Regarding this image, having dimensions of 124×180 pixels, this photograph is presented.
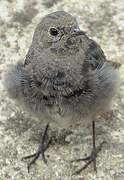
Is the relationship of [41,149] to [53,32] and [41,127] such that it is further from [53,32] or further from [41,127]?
[53,32]

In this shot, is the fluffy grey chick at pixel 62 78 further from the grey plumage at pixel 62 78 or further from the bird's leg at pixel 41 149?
the bird's leg at pixel 41 149

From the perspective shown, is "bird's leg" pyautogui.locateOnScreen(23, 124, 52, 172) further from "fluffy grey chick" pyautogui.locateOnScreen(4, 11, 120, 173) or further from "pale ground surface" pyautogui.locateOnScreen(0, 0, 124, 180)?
"fluffy grey chick" pyautogui.locateOnScreen(4, 11, 120, 173)

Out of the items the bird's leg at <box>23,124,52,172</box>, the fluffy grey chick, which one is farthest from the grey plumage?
the bird's leg at <box>23,124,52,172</box>

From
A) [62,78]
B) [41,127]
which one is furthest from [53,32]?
[41,127]

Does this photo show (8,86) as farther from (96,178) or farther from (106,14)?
(106,14)

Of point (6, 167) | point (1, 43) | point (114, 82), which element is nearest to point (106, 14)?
point (1, 43)

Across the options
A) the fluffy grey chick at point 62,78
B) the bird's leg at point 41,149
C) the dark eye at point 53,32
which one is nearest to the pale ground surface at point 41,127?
the bird's leg at point 41,149

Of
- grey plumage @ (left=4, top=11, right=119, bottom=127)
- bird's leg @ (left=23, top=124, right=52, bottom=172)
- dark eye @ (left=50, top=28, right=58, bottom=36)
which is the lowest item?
bird's leg @ (left=23, top=124, right=52, bottom=172)
